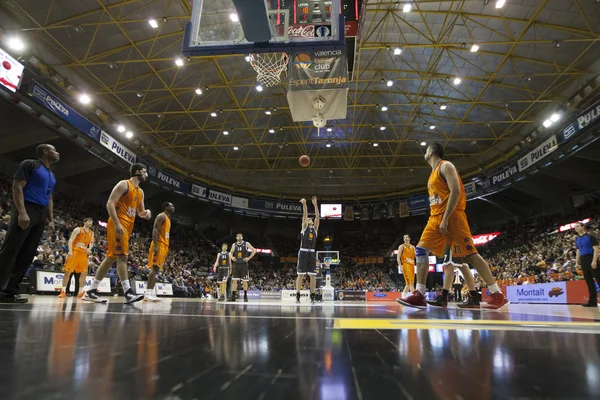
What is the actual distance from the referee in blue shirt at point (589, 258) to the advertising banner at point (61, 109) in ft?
60.3

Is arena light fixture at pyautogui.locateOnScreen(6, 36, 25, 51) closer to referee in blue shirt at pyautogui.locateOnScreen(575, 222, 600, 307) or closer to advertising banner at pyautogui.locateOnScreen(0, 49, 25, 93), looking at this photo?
advertising banner at pyautogui.locateOnScreen(0, 49, 25, 93)

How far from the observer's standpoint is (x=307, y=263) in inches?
359

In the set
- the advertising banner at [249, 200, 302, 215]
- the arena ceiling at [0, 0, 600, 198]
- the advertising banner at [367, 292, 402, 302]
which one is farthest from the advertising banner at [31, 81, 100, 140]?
the advertising banner at [367, 292, 402, 302]

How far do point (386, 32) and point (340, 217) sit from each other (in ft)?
57.9

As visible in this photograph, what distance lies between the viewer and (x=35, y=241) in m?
4.74

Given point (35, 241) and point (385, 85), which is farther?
point (385, 85)

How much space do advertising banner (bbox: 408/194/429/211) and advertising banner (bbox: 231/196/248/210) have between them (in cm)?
1349

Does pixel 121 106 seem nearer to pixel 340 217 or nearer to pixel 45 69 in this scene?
pixel 45 69

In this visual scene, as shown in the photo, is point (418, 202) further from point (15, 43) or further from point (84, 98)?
point (15, 43)

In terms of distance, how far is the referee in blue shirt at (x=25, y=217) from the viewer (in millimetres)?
4348

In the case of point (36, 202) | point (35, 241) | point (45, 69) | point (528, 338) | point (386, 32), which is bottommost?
point (528, 338)

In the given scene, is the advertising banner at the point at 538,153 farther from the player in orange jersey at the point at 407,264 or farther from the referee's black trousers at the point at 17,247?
the referee's black trousers at the point at 17,247

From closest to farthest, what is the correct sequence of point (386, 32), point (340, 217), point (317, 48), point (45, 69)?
point (317, 48), point (386, 32), point (45, 69), point (340, 217)

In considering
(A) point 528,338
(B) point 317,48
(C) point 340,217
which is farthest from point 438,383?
(C) point 340,217
